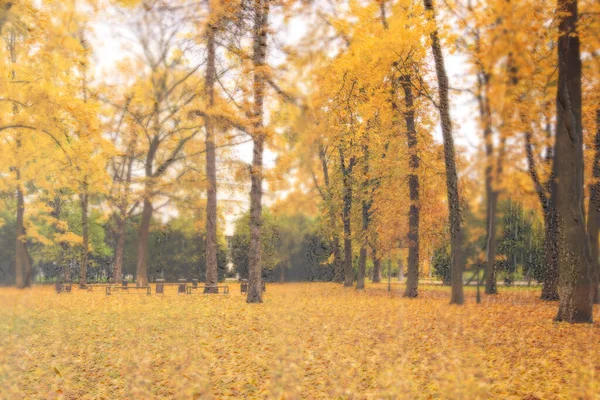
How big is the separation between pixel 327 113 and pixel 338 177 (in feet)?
13.8

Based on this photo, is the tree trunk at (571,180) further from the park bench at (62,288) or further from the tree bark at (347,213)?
the park bench at (62,288)

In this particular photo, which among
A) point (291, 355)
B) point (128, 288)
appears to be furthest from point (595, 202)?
point (128, 288)

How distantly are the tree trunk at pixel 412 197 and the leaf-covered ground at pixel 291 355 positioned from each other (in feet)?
Result: 25.5

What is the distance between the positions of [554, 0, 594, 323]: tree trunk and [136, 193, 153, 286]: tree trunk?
1383 cm

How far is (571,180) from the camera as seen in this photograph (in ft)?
40.3

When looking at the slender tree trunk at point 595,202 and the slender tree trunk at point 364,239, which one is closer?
the slender tree trunk at point 595,202

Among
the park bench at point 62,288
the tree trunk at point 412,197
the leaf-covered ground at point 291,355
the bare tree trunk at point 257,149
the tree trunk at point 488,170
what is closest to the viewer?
the leaf-covered ground at point 291,355

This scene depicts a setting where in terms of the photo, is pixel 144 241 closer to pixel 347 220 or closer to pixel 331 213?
pixel 347 220

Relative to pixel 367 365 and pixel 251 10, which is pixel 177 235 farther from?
pixel 367 365

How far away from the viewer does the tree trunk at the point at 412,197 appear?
73.6 ft

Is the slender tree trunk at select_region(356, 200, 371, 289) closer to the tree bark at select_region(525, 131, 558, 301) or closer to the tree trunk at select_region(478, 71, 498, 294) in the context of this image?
the tree bark at select_region(525, 131, 558, 301)

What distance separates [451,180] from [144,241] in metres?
11.1

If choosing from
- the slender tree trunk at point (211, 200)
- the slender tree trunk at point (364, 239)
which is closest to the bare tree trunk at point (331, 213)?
the slender tree trunk at point (364, 239)

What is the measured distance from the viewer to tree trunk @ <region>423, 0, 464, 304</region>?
1827cm
